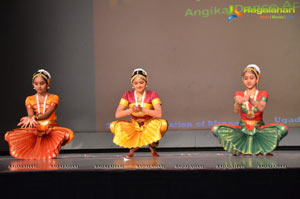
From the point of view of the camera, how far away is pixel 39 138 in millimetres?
4766

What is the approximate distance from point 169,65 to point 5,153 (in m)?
2.65

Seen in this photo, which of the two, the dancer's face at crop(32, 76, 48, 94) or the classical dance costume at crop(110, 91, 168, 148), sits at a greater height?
the dancer's face at crop(32, 76, 48, 94)

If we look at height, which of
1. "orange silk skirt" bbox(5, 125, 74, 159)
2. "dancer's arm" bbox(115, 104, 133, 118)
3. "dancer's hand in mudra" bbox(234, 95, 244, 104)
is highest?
"dancer's hand in mudra" bbox(234, 95, 244, 104)

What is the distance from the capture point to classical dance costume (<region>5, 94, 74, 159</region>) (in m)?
4.66

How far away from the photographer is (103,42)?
639cm

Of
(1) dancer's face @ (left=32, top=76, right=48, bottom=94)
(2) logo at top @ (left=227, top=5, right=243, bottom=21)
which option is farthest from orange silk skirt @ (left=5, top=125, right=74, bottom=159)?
(2) logo at top @ (left=227, top=5, right=243, bottom=21)

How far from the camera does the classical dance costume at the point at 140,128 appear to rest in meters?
4.59

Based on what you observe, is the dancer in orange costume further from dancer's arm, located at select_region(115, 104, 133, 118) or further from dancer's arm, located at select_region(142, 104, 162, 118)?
dancer's arm, located at select_region(142, 104, 162, 118)

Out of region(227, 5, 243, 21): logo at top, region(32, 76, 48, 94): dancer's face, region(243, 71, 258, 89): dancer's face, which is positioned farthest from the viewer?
region(227, 5, 243, 21): logo at top

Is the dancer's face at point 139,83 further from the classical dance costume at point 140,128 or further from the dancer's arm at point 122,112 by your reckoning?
the dancer's arm at point 122,112

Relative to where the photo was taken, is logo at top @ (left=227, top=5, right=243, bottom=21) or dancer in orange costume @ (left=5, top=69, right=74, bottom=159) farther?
logo at top @ (left=227, top=5, right=243, bottom=21)

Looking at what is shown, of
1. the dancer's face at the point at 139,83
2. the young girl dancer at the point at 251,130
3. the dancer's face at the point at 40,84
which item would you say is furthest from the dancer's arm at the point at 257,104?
the dancer's face at the point at 40,84

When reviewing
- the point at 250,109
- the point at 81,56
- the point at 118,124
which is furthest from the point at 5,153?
the point at 250,109

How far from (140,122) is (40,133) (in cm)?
108
